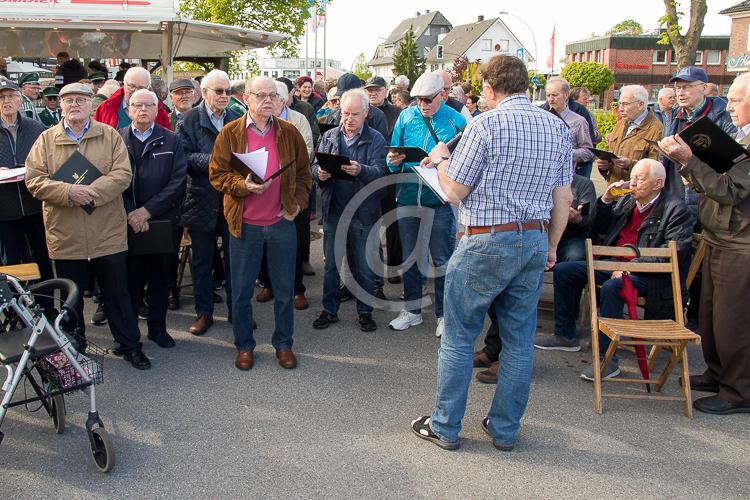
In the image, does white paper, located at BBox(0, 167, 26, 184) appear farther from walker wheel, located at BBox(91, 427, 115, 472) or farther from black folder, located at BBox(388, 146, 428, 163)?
black folder, located at BBox(388, 146, 428, 163)

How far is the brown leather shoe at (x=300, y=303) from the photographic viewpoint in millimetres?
6574

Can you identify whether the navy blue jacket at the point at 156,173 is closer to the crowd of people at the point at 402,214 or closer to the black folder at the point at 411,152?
the crowd of people at the point at 402,214

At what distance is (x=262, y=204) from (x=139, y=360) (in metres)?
1.48

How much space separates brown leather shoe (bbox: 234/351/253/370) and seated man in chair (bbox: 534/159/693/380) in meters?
2.32

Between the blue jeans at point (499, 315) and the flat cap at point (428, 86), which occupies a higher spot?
the flat cap at point (428, 86)

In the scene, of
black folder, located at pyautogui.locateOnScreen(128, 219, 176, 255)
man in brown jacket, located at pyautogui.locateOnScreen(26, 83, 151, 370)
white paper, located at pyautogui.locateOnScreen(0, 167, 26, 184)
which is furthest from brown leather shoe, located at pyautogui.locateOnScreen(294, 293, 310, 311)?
white paper, located at pyautogui.locateOnScreen(0, 167, 26, 184)

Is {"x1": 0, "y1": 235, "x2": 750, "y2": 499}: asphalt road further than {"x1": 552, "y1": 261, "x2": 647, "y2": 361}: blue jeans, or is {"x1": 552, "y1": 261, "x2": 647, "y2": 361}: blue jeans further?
{"x1": 552, "y1": 261, "x2": 647, "y2": 361}: blue jeans

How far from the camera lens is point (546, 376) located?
503 centimetres

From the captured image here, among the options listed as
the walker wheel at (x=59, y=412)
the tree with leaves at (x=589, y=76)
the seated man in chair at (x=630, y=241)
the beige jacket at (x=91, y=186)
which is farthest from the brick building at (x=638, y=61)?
the walker wheel at (x=59, y=412)

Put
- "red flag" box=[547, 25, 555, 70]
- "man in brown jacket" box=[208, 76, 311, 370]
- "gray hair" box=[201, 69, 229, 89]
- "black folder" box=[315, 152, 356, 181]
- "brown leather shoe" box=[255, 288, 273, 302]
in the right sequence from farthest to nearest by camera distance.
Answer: "red flag" box=[547, 25, 555, 70] < "brown leather shoe" box=[255, 288, 273, 302] < "gray hair" box=[201, 69, 229, 89] < "black folder" box=[315, 152, 356, 181] < "man in brown jacket" box=[208, 76, 311, 370]

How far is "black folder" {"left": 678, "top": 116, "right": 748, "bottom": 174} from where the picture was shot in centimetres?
417

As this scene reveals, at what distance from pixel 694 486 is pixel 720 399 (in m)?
1.15

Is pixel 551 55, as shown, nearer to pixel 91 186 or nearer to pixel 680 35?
pixel 680 35

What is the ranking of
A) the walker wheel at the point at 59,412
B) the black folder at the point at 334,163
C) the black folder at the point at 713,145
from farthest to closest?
the black folder at the point at 334,163 < the black folder at the point at 713,145 < the walker wheel at the point at 59,412
